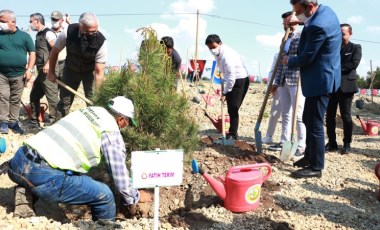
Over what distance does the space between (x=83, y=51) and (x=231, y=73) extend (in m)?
2.04

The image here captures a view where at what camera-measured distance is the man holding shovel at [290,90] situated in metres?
4.94

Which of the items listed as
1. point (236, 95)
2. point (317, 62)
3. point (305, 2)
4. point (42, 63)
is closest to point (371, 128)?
point (236, 95)

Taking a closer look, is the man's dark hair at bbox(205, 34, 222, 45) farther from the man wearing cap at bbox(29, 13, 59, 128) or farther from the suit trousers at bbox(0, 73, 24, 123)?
the suit trousers at bbox(0, 73, 24, 123)

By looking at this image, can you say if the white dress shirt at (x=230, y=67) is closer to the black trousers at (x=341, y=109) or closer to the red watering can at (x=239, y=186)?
the black trousers at (x=341, y=109)

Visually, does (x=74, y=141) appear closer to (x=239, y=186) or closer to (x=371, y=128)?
(x=239, y=186)

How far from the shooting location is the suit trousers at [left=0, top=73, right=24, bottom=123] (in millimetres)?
5801

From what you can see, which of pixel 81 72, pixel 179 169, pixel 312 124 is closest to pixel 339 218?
pixel 312 124

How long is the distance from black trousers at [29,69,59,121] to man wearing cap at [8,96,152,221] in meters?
3.74

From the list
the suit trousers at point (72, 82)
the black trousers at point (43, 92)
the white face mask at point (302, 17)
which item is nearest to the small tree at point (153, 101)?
the white face mask at point (302, 17)

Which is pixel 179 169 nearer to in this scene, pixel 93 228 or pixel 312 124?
pixel 93 228

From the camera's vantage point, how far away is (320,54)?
395cm

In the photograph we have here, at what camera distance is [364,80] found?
33.7m

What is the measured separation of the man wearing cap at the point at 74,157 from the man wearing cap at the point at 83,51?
4.61ft

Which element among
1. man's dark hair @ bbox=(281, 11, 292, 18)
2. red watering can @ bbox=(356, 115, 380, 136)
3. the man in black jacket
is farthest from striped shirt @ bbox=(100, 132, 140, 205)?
red watering can @ bbox=(356, 115, 380, 136)
